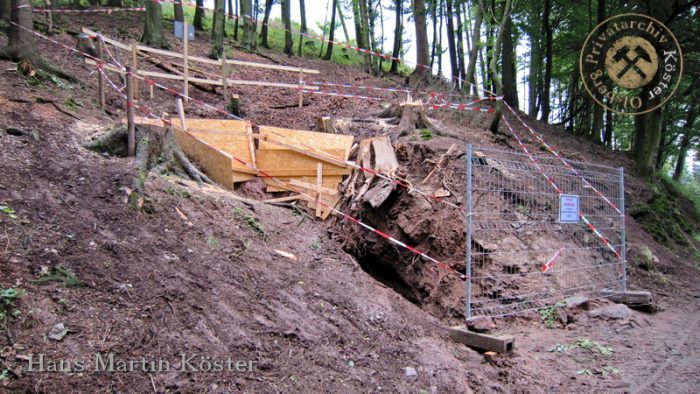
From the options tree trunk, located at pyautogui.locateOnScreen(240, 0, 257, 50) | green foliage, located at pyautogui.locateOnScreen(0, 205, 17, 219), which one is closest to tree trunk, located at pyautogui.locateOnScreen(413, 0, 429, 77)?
tree trunk, located at pyautogui.locateOnScreen(240, 0, 257, 50)

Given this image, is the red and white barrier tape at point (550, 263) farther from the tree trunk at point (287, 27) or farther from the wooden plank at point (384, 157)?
the tree trunk at point (287, 27)

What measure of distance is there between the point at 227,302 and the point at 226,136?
4.71m

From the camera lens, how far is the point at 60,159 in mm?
4977

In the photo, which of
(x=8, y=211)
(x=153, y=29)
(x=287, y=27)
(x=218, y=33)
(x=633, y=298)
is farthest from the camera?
(x=287, y=27)

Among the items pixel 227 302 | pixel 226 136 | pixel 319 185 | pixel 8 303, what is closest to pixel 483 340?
pixel 227 302

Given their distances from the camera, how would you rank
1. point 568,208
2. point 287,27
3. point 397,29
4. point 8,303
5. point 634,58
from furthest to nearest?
point 397,29, point 287,27, point 634,58, point 568,208, point 8,303

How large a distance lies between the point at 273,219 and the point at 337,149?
2391 mm

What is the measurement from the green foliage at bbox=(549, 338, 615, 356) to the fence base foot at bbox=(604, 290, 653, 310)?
2.17m

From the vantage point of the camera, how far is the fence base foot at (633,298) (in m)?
6.94

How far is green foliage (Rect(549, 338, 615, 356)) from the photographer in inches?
201

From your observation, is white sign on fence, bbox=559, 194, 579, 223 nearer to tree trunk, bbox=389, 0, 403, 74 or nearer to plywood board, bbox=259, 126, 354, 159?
plywood board, bbox=259, 126, 354, 159

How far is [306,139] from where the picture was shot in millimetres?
8539

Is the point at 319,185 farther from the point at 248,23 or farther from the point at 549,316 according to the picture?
the point at 248,23

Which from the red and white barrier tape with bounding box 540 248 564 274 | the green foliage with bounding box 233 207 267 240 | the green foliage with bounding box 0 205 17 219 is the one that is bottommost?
the red and white barrier tape with bounding box 540 248 564 274
